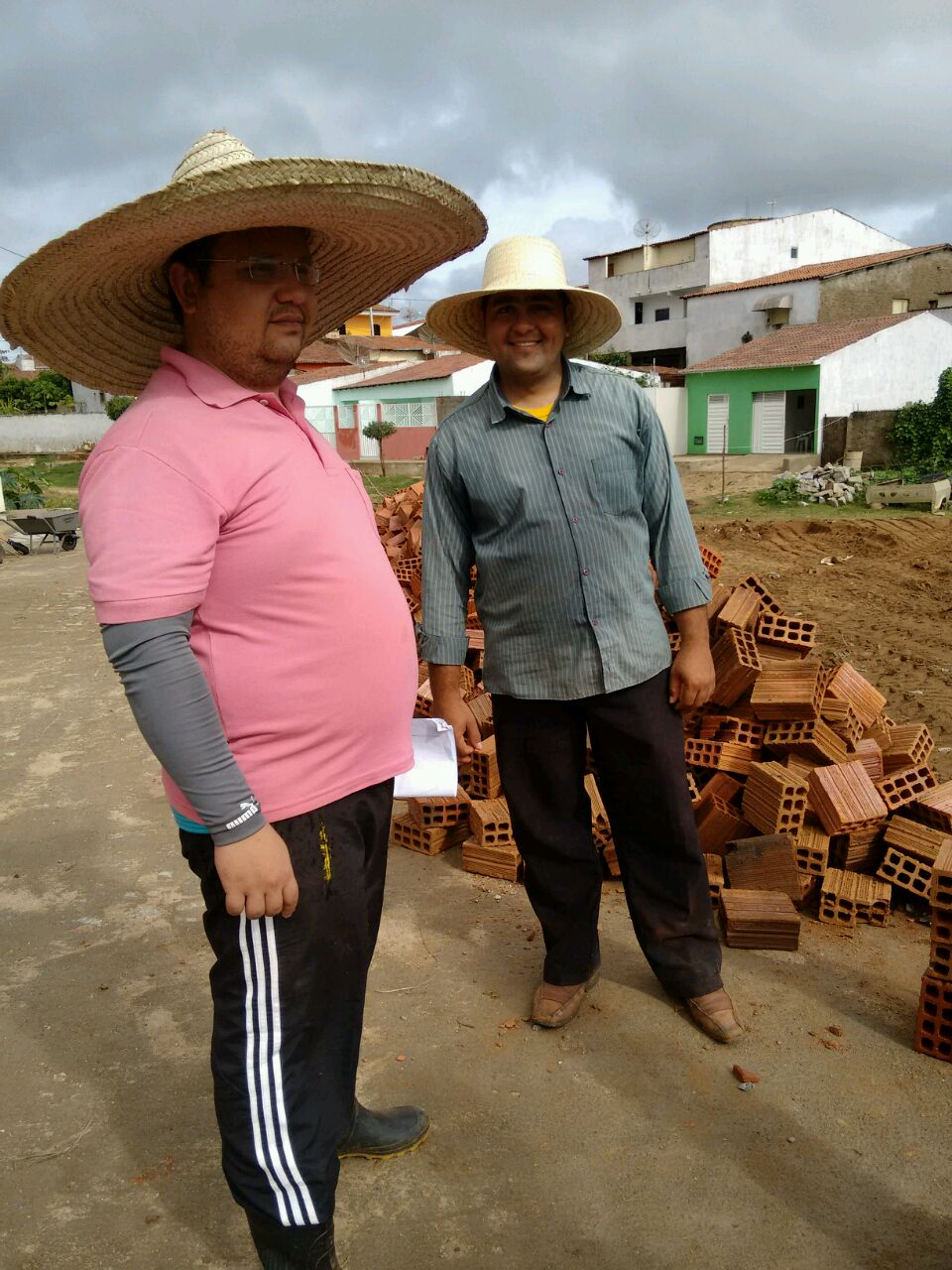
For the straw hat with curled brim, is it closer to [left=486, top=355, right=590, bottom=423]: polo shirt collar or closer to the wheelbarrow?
[left=486, top=355, right=590, bottom=423]: polo shirt collar

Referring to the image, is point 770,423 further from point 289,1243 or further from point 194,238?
point 289,1243

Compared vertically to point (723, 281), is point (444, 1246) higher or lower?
lower

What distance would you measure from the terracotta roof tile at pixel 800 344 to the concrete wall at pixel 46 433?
90.4 feet

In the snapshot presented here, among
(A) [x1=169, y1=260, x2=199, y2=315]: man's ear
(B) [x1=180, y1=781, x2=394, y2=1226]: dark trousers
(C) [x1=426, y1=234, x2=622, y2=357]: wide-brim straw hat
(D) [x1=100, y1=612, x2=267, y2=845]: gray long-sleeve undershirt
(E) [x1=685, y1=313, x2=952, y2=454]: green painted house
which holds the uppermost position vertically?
(E) [x1=685, y1=313, x2=952, y2=454]: green painted house

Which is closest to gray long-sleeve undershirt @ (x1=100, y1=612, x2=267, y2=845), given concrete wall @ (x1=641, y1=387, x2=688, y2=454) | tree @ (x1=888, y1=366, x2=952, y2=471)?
tree @ (x1=888, y1=366, x2=952, y2=471)

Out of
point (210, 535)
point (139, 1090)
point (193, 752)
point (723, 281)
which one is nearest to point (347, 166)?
point (210, 535)

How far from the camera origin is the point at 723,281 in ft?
132

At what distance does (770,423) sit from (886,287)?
9400 millimetres

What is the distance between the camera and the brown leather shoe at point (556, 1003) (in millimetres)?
2975

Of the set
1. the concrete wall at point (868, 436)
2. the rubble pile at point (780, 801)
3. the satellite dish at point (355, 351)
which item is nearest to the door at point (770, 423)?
the concrete wall at point (868, 436)

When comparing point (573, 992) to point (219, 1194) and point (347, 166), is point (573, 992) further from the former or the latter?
point (347, 166)

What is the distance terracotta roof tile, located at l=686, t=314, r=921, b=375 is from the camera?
28.6 meters

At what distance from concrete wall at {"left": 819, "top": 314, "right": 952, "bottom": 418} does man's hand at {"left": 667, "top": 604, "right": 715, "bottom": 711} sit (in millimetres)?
27893

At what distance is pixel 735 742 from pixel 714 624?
1.76ft
